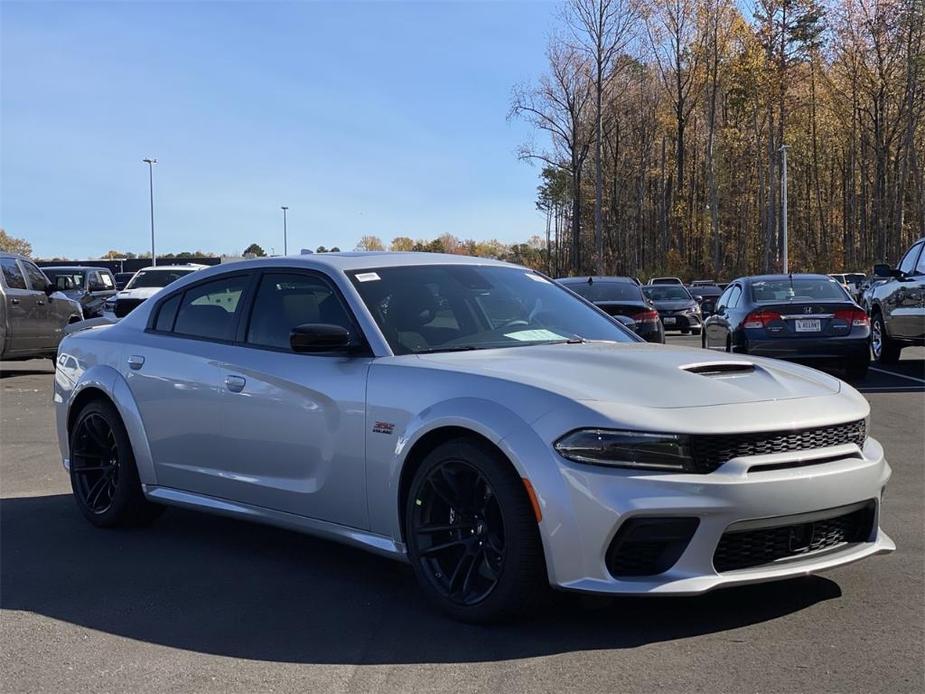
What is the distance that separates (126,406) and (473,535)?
270 centimetres

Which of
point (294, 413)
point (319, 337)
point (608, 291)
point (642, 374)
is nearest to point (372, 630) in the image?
point (294, 413)

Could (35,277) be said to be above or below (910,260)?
below

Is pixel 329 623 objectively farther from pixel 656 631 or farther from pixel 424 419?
pixel 656 631

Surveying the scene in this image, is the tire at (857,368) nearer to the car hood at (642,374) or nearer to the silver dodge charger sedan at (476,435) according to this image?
the silver dodge charger sedan at (476,435)

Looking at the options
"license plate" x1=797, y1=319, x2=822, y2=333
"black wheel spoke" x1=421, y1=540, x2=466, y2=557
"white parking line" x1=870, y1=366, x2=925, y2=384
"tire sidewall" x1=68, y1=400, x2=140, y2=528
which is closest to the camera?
"black wheel spoke" x1=421, y1=540, x2=466, y2=557

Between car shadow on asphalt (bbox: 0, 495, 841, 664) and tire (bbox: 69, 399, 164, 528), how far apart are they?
16 cm

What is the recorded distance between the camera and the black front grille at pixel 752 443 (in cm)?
382

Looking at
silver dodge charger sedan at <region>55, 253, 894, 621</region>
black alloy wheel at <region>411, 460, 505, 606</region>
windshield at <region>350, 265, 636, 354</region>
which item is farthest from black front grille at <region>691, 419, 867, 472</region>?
windshield at <region>350, 265, 636, 354</region>

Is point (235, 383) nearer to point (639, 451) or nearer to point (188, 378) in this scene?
point (188, 378)

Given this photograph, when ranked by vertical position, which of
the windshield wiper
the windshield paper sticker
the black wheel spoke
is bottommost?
the black wheel spoke

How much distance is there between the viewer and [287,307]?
212 inches

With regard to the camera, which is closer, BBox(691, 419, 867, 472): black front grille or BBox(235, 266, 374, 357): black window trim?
BBox(691, 419, 867, 472): black front grille

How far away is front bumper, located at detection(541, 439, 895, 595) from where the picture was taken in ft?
12.3

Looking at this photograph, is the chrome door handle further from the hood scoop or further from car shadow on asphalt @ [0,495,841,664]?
the hood scoop
